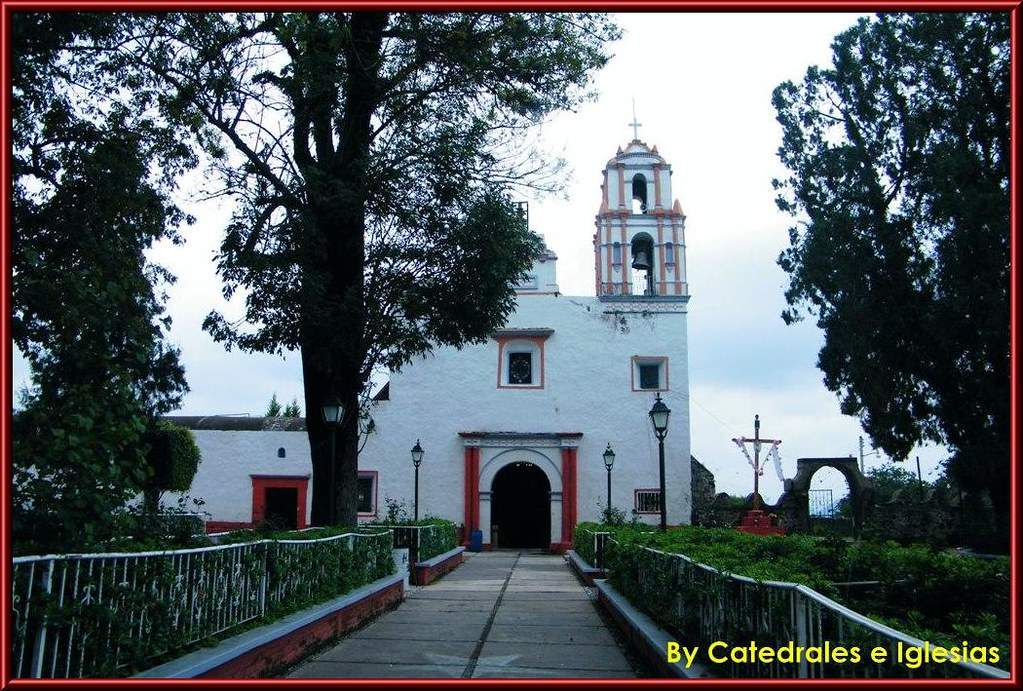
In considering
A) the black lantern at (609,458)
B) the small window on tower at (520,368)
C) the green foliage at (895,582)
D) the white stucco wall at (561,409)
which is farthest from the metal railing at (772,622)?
the small window on tower at (520,368)

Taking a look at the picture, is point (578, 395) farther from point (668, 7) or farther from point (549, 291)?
point (668, 7)

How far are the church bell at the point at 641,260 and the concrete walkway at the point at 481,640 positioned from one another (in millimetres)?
14558

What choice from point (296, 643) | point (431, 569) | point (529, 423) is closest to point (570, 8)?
point (296, 643)

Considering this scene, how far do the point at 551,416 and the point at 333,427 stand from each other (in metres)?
14.9

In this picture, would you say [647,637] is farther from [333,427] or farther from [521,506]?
[521,506]

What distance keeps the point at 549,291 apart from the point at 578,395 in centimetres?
372

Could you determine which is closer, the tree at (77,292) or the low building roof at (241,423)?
the tree at (77,292)

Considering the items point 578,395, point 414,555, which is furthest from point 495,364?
point 414,555

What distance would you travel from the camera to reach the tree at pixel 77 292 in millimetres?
4672

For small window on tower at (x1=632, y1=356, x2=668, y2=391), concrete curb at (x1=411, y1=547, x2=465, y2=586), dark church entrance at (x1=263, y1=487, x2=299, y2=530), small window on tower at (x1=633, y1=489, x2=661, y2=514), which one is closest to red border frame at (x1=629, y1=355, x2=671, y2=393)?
small window on tower at (x1=632, y1=356, x2=668, y2=391)

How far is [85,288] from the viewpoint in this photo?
17.9 ft

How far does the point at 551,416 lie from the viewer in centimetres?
2628

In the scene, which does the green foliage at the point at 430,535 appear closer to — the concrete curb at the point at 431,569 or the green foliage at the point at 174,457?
the concrete curb at the point at 431,569

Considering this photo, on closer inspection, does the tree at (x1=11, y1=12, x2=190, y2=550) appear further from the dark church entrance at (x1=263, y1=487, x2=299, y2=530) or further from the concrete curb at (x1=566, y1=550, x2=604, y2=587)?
the dark church entrance at (x1=263, y1=487, x2=299, y2=530)
